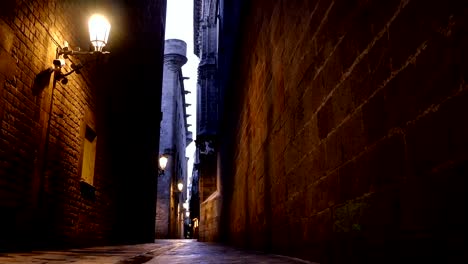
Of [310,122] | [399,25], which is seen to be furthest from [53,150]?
[399,25]

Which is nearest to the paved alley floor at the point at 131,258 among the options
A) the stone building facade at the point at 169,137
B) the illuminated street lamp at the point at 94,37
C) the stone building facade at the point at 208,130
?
the illuminated street lamp at the point at 94,37

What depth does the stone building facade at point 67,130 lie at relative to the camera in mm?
4953

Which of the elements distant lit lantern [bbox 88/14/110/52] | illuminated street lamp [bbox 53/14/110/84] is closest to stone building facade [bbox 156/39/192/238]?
illuminated street lamp [bbox 53/14/110/84]

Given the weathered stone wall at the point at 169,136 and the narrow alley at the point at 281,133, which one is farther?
the weathered stone wall at the point at 169,136

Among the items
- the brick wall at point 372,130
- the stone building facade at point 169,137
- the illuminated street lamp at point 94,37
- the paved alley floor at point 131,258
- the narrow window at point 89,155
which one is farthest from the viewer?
the stone building facade at point 169,137

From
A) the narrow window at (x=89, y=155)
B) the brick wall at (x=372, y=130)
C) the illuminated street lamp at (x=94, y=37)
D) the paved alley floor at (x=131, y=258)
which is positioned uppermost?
the illuminated street lamp at (x=94, y=37)

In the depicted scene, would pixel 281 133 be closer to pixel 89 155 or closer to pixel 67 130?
pixel 67 130

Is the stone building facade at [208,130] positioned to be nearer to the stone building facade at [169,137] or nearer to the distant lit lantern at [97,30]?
the stone building facade at [169,137]

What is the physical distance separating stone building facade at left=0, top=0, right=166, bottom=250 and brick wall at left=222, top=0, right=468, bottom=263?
3.30 metres

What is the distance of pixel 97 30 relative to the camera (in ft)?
19.9

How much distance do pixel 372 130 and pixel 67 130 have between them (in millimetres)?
5923

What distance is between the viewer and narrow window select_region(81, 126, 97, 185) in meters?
8.08

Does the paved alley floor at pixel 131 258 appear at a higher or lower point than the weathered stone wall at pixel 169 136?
lower

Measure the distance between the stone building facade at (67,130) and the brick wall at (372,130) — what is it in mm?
3301
